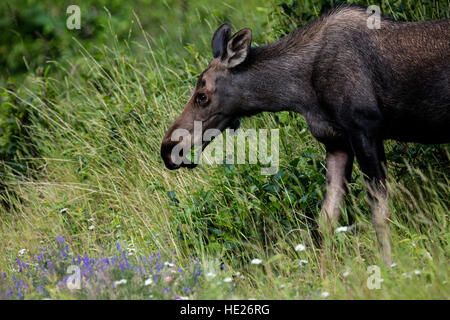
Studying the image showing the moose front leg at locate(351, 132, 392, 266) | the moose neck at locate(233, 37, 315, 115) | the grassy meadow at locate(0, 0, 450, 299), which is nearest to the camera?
the grassy meadow at locate(0, 0, 450, 299)

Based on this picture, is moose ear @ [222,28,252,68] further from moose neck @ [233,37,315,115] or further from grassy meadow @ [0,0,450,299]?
grassy meadow @ [0,0,450,299]

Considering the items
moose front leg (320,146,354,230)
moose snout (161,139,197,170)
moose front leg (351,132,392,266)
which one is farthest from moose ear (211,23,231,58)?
moose front leg (351,132,392,266)

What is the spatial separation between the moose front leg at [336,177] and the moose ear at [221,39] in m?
1.25

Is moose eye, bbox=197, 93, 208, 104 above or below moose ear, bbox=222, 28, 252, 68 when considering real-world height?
below

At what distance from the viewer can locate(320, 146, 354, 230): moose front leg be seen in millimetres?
6473

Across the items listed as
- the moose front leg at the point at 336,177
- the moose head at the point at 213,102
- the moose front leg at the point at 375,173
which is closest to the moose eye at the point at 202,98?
the moose head at the point at 213,102

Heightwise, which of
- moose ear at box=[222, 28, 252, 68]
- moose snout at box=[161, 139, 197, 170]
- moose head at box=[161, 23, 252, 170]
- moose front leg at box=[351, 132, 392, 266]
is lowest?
moose front leg at box=[351, 132, 392, 266]

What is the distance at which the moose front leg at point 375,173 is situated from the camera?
591cm

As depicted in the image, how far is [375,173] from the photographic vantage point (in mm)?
6004

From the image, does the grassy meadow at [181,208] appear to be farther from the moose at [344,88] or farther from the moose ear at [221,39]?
the moose ear at [221,39]
